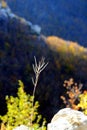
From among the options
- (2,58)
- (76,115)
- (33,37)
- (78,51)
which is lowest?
(76,115)

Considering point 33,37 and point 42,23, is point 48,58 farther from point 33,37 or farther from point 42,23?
point 42,23

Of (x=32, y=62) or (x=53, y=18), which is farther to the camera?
(x=53, y=18)

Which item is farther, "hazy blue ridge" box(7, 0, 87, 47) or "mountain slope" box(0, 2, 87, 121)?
"hazy blue ridge" box(7, 0, 87, 47)

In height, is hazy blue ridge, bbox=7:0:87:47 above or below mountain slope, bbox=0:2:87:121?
above

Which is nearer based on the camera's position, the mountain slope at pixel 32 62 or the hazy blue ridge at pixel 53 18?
the mountain slope at pixel 32 62

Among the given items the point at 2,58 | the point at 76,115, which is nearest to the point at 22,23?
the point at 2,58

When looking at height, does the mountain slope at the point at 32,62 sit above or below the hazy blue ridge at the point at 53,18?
below

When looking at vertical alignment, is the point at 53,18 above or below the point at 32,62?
→ above

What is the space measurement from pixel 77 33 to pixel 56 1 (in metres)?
20.3

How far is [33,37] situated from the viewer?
90.0m

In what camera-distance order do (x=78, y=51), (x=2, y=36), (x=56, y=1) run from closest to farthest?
(x=2, y=36)
(x=78, y=51)
(x=56, y=1)

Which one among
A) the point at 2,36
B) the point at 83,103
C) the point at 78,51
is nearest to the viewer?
the point at 83,103

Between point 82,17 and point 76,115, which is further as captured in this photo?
point 82,17

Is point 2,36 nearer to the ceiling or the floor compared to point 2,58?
nearer to the ceiling
